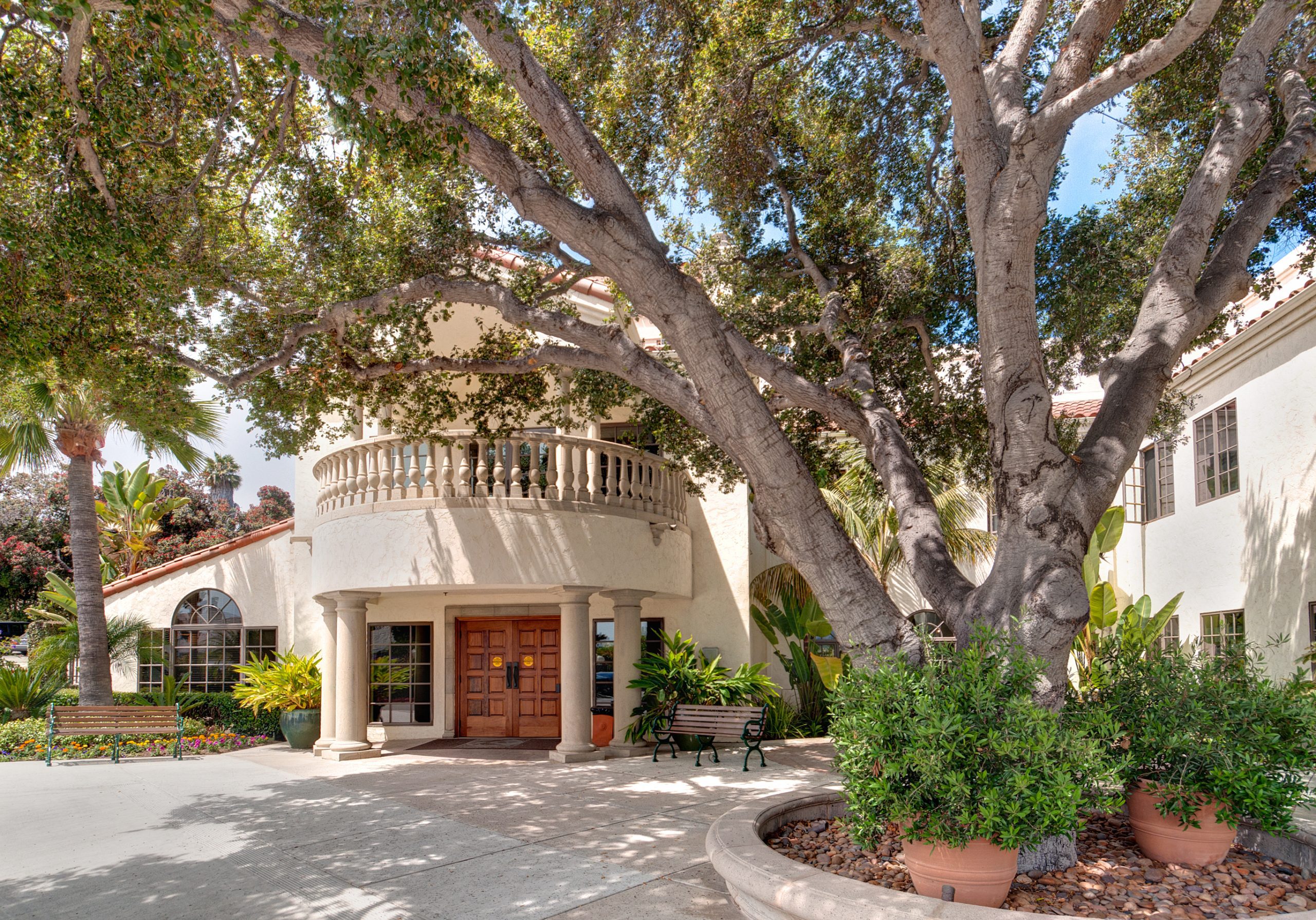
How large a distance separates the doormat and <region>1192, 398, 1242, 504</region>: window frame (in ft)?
34.4

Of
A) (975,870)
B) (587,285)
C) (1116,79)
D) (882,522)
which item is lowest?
(975,870)

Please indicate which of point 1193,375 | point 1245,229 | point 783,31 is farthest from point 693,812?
point 1193,375

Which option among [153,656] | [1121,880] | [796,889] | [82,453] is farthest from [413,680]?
[1121,880]

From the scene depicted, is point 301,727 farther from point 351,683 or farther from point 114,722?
point 114,722

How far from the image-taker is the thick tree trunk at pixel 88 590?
15.1 meters

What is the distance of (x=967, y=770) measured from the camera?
4941 millimetres

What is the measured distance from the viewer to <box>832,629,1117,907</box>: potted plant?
483cm

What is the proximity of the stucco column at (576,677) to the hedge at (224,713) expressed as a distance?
5.94 meters

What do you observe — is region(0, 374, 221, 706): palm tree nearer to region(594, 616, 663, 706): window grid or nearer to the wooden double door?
the wooden double door

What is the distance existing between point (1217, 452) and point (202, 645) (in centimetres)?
1729

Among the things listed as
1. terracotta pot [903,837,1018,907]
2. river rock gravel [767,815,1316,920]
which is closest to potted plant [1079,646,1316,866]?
river rock gravel [767,815,1316,920]

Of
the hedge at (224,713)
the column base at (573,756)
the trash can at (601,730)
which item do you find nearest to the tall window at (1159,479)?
the trash can at (601,730)

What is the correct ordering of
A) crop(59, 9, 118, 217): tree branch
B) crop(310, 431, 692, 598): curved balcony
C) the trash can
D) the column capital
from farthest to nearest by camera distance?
the trash can
the column capital
crop(310, 431, 692, 598): curved balcony
crop(59, 9, 118, 217): tree branch

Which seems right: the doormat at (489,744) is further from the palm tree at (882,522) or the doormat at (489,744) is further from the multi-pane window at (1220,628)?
the multi-pane window at (1220,628)
